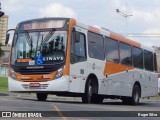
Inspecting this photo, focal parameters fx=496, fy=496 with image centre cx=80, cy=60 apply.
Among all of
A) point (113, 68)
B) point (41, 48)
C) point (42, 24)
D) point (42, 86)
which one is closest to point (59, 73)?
point (42, 86)

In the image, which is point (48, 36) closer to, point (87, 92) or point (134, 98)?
point (87, 92)

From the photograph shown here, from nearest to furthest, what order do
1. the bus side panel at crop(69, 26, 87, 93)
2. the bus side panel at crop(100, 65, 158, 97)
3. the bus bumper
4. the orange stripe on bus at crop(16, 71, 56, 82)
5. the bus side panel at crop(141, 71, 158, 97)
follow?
the bus bumper
the orange stripe on bus at crop(16, 71, 56, 82)
the bus side panel at crop(69, 26, 87, 93)
the bus side panel at crop(100, 65, 158, 97)
the bus side panel at crop(141, 71, 158, 97)

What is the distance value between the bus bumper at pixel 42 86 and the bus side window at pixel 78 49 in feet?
3.01

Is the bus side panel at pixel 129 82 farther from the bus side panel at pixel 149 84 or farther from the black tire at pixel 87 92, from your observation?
the black tire at pixel 87 92

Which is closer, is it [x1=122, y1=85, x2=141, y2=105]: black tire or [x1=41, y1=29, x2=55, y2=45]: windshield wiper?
[x1=41, y1=29, x2=55, y2=45]: windshield wiper

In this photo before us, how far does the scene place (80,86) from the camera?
1914 cm

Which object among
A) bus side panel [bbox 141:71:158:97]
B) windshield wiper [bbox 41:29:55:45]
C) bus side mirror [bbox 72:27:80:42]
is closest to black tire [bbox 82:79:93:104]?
bus side mirror [bbox 72:27:80:42]

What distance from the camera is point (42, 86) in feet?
61.2

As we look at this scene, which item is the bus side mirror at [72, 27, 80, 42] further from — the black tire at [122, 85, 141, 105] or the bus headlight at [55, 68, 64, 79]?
the black tire at [122, 85, 141, 105]

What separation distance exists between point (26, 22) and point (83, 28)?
91.2 inches

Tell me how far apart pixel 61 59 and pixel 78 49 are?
1012 millimetres

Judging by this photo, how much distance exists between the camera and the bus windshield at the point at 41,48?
18641 millimetres

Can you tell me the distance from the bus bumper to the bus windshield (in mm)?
739

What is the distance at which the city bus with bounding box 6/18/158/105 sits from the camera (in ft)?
60.9
